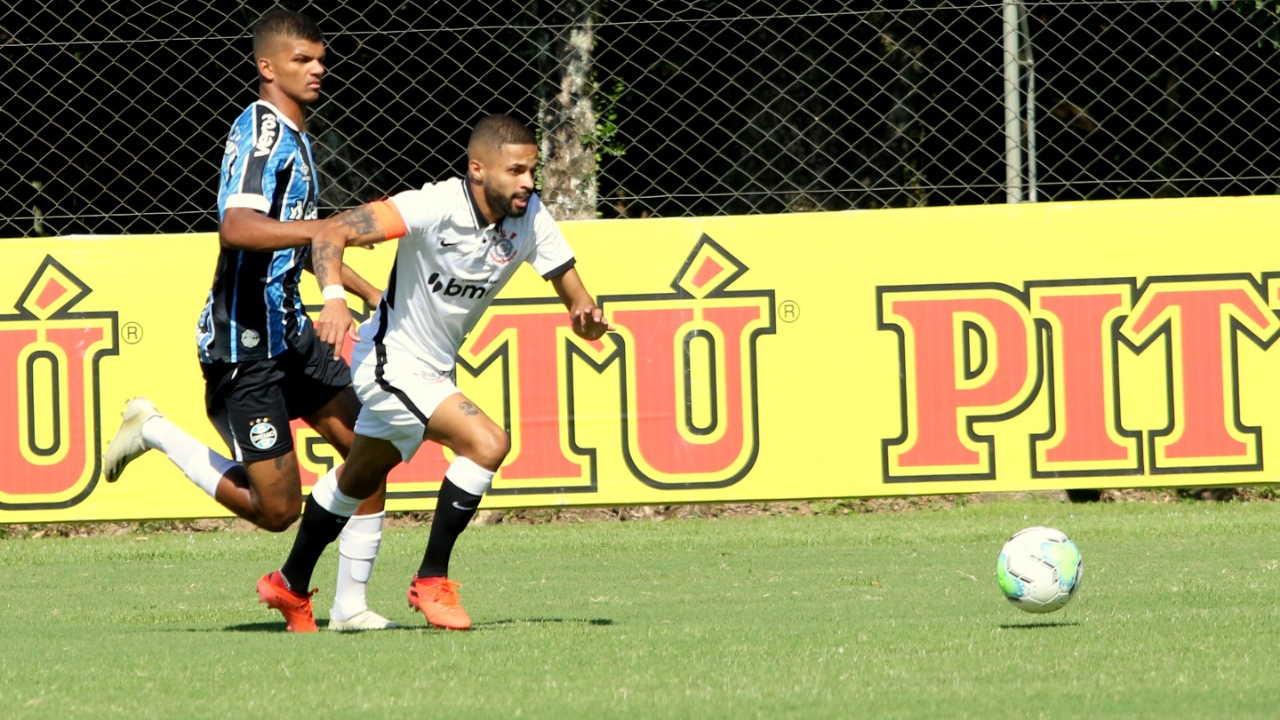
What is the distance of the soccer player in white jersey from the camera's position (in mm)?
5867

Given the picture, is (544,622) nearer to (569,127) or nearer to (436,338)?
(436,338)

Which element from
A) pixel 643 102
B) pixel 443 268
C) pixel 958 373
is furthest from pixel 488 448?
pixel 643 102

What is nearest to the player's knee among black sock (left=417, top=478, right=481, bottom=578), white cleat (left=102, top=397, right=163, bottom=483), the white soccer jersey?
black sock (left=417, top=478, right=481, bottom=578)

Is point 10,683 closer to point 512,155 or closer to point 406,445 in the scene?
point 406,445

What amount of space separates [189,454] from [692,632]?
2004 mm

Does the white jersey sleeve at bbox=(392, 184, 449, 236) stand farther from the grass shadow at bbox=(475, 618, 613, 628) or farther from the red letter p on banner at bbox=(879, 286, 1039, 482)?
the red letter p on banner at bbox=(879, 286, 1039, 482)

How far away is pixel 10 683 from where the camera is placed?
16.1 ft

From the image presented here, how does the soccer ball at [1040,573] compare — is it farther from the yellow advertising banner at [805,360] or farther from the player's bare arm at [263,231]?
the yellow advertising banner at [805,360]

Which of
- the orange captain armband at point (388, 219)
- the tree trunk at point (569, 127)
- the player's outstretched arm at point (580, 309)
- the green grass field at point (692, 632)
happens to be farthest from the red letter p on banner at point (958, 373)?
the orange captain armband at point (388, 219)

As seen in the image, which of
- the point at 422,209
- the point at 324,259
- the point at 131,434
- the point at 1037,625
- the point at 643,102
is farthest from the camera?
the point at 643,102

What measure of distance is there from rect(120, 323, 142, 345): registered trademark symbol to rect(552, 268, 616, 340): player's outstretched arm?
4.24 m

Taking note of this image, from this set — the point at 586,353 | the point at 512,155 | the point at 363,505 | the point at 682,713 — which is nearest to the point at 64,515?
the point at 586,353

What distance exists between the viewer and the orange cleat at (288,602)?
6051mm

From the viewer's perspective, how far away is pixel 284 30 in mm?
6180
